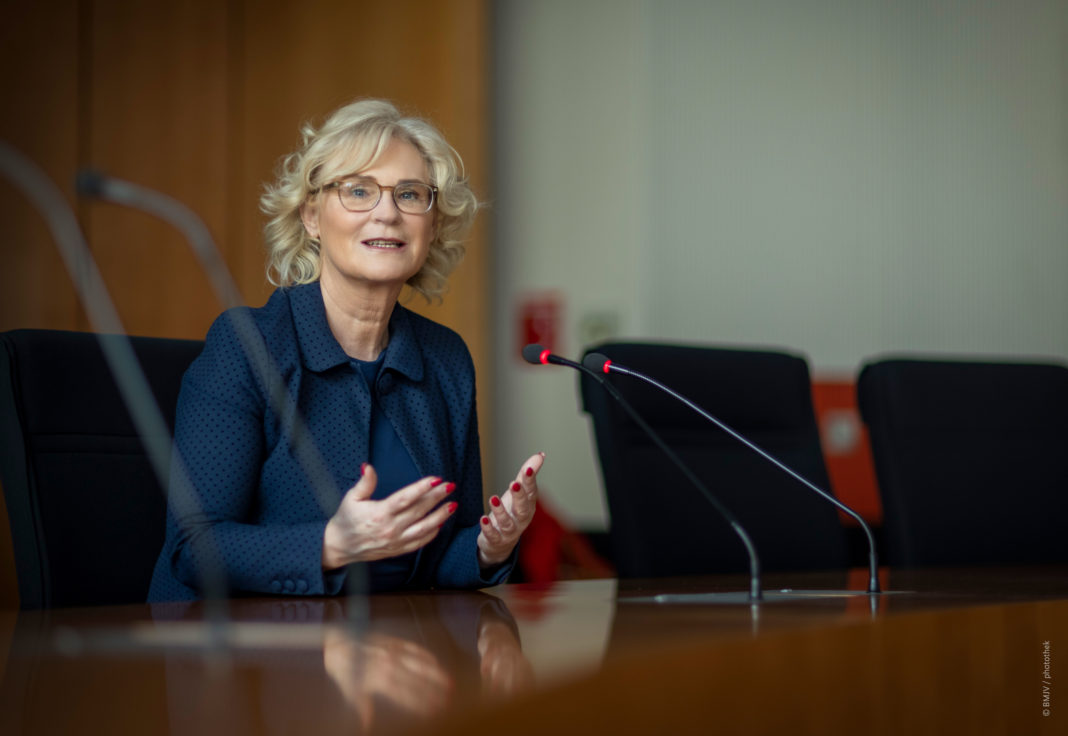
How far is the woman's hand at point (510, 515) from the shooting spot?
1384 mm

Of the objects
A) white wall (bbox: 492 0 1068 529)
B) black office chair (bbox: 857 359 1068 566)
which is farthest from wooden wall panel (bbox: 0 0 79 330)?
black office chair (bbox: 857 359 1068 566)

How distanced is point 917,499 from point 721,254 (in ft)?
6.10

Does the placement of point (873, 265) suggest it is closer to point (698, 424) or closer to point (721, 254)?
point (721, 254)

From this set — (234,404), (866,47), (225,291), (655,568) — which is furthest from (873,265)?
(225,291)

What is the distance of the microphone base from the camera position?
1.20 meters

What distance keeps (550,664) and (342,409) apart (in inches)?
34.1

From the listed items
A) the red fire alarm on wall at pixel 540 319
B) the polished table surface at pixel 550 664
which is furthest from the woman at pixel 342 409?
the red fire alarm on wall at pixel 540 319

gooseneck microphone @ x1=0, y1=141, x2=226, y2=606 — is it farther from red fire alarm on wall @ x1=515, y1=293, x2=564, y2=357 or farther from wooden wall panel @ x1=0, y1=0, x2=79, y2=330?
red fire alarm on wall @ x1=515, y1=293, x2=564, y2=357

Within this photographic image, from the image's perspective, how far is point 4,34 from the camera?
10.7ft

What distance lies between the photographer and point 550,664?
0.75 metres

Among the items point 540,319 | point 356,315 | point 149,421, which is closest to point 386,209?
point 356,315

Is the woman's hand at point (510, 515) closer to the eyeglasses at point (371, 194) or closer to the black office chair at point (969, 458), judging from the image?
the eyeglasses at point (371, 194)

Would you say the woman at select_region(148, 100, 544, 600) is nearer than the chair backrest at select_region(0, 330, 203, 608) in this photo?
Yes

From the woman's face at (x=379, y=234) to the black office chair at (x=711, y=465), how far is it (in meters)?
0.45
